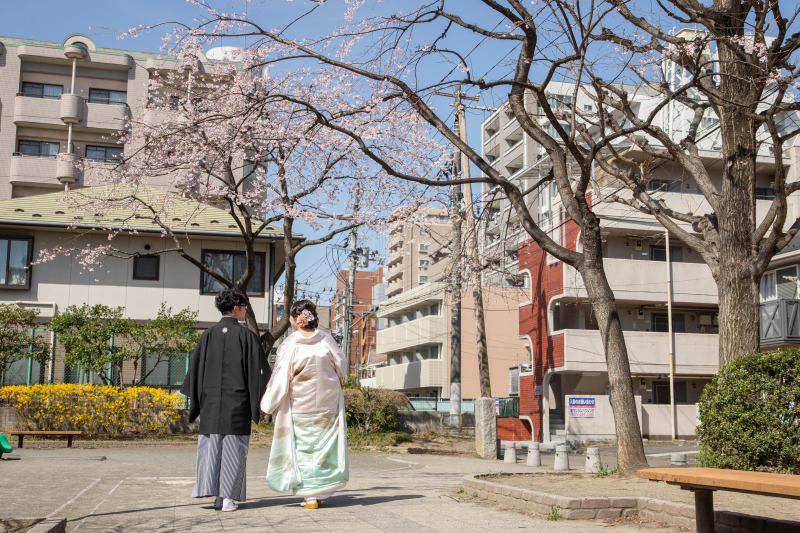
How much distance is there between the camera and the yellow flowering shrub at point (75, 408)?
53.8 feet

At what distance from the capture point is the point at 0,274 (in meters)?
21.7

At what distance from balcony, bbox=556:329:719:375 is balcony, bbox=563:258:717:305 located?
1.43 m

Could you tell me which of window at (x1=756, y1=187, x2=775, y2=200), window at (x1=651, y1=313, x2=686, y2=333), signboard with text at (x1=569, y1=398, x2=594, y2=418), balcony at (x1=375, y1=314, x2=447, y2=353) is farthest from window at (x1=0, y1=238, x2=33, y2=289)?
window at (x1=756, y1=187, x2=775, y2=200)

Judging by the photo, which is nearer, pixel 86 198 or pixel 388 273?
pixel 86 198

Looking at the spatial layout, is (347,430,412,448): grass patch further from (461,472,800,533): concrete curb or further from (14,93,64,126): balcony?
(14,93,64,126): balcony

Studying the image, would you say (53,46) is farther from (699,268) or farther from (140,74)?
(699,268)

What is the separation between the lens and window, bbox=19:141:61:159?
1412 inches

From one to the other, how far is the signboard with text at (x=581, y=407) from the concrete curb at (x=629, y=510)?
20.2 meters

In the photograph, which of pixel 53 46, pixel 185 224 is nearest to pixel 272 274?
pixel 185 224

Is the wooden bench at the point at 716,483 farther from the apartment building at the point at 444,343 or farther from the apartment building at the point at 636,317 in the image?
the apartment building at the point at 444,343

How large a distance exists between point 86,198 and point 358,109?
46.4 feet

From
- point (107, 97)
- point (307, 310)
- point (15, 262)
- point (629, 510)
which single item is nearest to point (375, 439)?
point (307, 310)

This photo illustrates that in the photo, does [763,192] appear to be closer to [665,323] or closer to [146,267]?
[665,323]

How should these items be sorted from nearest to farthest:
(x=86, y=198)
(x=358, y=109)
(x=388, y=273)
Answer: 1. (x=358, y=109)
2. (x=86, y=198)
3. (x=388, y=273)
